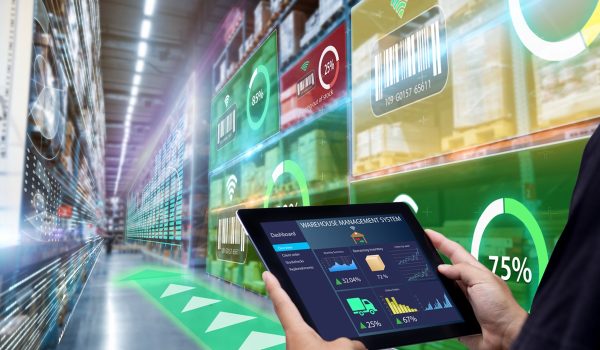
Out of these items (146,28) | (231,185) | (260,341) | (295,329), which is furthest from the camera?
(146,28)

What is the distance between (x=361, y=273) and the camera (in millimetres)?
896

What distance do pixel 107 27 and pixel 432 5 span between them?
734cm

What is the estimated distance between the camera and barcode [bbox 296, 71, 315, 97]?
367 cm

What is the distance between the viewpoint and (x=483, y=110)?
1.95 meters

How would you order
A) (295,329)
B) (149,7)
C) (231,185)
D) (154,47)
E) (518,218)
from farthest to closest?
(154,47), (149,7), (231,185), (518,218), (295,329)

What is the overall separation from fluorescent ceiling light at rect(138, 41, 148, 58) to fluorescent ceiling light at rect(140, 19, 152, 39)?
1.01 ft

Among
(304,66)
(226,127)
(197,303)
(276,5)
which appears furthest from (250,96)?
(197,303)

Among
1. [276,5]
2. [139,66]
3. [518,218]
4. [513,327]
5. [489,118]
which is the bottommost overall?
[513,327]

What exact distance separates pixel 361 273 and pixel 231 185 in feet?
16.1

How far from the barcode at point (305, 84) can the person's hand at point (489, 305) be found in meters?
2.88

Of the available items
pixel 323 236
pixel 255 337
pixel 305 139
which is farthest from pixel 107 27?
pixel 323 236

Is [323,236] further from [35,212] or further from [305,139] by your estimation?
[305,139]

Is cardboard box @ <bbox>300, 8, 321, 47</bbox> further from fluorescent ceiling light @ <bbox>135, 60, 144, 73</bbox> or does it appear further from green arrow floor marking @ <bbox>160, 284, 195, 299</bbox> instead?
fluorescent ceiling light @ <bbox>135, 60, 144, 73</bbox>

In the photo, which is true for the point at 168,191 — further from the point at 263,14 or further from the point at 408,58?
the point at 408,58
